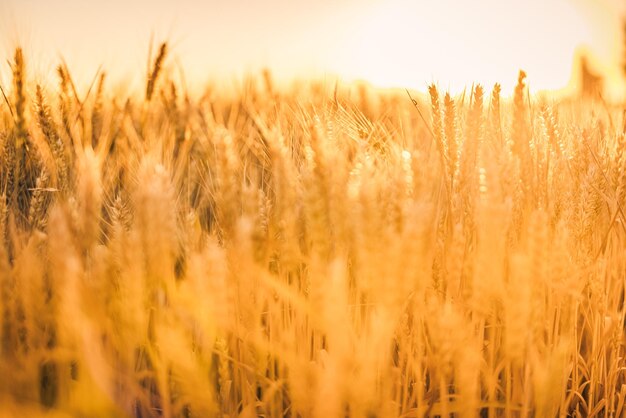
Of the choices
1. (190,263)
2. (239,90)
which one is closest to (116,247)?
(190,263)

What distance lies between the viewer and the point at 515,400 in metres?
1.03

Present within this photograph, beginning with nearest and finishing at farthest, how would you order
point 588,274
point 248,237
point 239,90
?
point 248,237 < point 588,274 < point 239,90

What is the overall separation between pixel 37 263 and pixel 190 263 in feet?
0.81

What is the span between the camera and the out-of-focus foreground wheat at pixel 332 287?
0.85m

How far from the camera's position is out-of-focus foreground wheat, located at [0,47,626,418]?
2.77 ft

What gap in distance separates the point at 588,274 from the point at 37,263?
95 centimetres

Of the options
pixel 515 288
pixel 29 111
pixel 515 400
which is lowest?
pixel 515 400

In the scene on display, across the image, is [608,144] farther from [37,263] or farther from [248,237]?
[37,263]

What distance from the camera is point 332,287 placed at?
744 millimetres

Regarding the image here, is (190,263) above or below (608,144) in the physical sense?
below

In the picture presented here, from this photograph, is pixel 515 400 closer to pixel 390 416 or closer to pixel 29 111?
pixel 390 416

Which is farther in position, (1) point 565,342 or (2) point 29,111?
(2) point 29,111

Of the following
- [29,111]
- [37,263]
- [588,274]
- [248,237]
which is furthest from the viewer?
[29,111]

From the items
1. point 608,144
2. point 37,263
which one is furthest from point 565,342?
point 37,263
